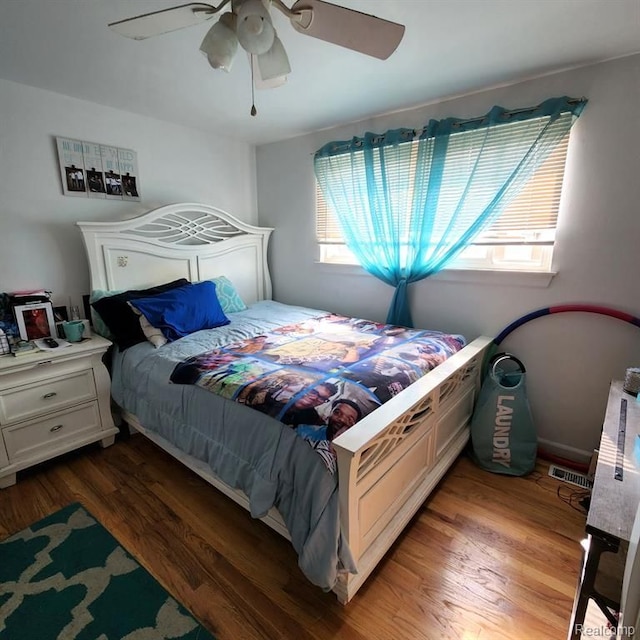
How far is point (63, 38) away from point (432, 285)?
2461 millimetres

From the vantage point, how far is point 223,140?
317 centimetres

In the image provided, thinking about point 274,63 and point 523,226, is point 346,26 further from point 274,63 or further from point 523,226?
point 523,226

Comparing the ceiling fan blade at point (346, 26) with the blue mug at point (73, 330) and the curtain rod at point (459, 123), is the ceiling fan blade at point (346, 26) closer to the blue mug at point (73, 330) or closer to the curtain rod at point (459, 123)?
the curtain rod at point (459, 123)

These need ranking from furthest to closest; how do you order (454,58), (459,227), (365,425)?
(459,227) → (454,58) → (365,425)

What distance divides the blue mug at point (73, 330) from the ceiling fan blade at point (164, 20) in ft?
5.39

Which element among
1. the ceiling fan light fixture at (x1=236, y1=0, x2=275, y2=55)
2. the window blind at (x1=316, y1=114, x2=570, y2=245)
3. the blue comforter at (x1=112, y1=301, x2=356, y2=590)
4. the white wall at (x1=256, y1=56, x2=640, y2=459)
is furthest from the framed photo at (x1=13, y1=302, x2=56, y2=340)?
the window blind at (x1=316, y1=114, x2=570, y2=245)

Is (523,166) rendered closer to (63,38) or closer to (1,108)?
(63,38)

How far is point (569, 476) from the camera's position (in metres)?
2.00

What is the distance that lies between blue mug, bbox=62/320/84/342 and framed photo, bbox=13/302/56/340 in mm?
107

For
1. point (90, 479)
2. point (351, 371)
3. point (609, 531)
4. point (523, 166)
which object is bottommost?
point (90, 479)

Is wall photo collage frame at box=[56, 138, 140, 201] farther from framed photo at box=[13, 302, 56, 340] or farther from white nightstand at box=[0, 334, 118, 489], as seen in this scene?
white nightstand at box=[0, 334, 118, 489]

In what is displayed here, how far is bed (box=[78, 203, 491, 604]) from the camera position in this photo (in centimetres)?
121

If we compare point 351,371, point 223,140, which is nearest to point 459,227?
point 351,371

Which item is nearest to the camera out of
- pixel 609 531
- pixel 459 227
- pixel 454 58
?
pixel 609 531
